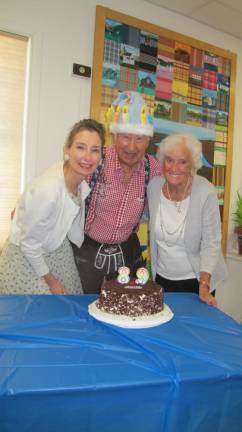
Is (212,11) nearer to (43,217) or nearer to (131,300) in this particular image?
(43,217)

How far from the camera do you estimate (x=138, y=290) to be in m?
1.30

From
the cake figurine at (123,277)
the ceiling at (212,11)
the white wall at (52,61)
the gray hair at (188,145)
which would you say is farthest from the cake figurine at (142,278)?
the ceiling at (212,11)

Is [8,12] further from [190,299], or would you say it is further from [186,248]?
[190,299]

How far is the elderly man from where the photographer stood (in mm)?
1785

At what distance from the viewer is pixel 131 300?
1269 millimetres

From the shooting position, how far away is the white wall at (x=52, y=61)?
2471 millimetres

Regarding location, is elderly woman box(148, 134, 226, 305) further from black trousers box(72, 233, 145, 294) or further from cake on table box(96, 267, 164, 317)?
cake on table box(96, 267, 164, 317)

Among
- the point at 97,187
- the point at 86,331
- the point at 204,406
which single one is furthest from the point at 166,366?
the point at 97,187

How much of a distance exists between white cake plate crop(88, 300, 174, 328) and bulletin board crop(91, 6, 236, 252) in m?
1.78

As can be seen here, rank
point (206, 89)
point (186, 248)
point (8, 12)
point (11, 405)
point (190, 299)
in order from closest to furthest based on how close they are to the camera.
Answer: point (11, 405)
point (190, 299)
point (186, 248)
point (8, 12)
point (206, 89)

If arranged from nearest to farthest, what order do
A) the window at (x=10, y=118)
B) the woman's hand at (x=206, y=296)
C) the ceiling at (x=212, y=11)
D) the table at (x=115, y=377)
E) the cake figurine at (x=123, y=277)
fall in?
the table at (x=115, y=377)
the cake figurine at (x=123, y=277)
the woman's hand at (x=206, y=296)
the window at (x=10, y=118)
the ceiling at (x=212, y=11)

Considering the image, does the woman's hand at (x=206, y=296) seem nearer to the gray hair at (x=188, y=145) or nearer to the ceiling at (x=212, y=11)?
the gray hair at (x=188, y=145)

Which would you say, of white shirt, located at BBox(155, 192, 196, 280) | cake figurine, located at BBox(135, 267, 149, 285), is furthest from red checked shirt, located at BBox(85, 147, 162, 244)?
cake figurine, located at BBox(135, 267, 149, 285)

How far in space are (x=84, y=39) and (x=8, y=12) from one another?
0.54 metres
